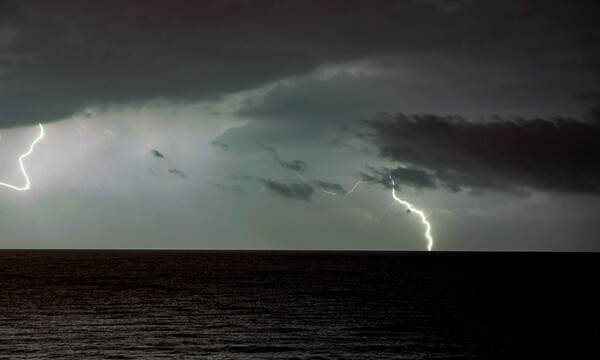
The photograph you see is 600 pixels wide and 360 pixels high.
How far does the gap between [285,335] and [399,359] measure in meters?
12.4

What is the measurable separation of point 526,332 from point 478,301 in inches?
1075

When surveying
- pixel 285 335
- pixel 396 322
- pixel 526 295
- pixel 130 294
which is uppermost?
pixel 526 295

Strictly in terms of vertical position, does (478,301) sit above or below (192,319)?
above

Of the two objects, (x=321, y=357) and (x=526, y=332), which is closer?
(x=321, y=357)

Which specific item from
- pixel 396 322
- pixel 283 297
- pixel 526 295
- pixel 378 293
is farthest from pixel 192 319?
pixel 526 295

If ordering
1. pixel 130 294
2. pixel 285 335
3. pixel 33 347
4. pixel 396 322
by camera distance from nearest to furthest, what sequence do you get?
pixel 33 347, pixel 285 335, pixel 396 322, pixel 130 294

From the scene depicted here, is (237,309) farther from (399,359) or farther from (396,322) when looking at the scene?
(399,359)

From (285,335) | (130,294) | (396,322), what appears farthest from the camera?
(130,294)

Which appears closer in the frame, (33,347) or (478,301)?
(33,347)

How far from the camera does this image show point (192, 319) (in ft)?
199

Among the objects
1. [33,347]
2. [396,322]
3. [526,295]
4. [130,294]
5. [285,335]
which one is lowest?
[33,347]

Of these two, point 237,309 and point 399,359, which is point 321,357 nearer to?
point 399,359

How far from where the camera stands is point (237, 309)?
69.7 meters

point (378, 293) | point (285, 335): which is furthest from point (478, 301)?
point (285, 335)
